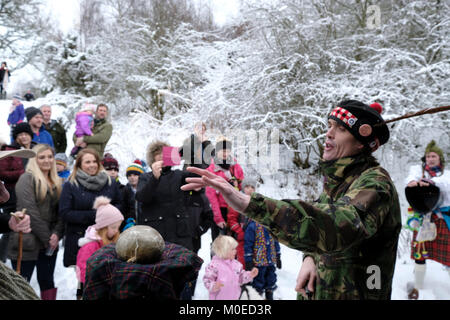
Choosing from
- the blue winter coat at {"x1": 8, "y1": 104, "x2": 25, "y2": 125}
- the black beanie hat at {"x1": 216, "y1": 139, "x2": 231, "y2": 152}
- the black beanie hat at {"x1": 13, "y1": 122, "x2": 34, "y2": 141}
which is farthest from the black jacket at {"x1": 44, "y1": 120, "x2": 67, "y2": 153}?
the black beanie hat at {"x1": 216, "y1": 139, "x2": 231, "y2": 152}

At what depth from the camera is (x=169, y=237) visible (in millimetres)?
3059

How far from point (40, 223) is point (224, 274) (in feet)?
6.18

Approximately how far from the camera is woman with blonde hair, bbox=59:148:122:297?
3145 millimetres

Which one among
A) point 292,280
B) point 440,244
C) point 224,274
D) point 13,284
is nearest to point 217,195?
point 224,274

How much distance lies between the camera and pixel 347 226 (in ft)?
3.34

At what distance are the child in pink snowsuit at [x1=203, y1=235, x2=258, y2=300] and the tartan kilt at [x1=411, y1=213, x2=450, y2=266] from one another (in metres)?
2.28

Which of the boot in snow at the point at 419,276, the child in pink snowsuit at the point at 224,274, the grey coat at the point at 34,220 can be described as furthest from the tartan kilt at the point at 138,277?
the boot in snow at the point at 419,276

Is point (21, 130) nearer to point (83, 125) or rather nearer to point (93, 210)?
point (83, 125)

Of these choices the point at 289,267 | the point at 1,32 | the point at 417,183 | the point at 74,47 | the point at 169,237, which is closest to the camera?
the point at 169,237

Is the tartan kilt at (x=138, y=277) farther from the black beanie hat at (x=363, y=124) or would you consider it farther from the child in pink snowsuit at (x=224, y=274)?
the child in pink snowsuit at (x=224, y=274)

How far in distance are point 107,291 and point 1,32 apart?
13038 millimetres

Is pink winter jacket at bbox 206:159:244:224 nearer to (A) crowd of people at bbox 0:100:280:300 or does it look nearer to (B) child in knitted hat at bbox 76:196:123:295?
(A) crowd of people at bbox 0:100:280:300

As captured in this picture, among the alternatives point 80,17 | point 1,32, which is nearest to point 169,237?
point 1,32
